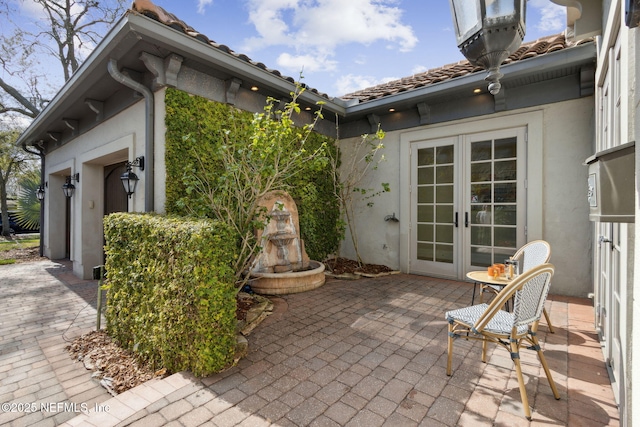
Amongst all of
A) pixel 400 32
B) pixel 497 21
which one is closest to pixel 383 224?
pixel 400 32

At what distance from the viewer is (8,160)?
1166 centimetres

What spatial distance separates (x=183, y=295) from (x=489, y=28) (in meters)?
2.59

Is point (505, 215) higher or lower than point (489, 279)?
higher

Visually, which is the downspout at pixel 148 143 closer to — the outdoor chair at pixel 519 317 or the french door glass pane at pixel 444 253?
the outdoor chair at pixel 519 317

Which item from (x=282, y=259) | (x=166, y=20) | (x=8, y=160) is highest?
(x=166, y=20)

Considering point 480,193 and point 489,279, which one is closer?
point 489,279

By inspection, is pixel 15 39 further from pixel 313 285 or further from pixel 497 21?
pixel 497 21

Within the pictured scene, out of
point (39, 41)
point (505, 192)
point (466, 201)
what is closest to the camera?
point (505, 192)

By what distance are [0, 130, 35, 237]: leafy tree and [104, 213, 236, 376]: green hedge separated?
12965 millimetres

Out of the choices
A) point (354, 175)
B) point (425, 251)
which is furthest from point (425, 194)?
point (354, 175)

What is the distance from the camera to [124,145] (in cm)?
456

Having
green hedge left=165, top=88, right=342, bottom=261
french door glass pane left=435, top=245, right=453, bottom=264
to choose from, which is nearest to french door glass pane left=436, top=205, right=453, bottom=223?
french door glass pane left=435, top=245, right=453, bottom=264

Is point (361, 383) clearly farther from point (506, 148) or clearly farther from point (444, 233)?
point (506, 148)

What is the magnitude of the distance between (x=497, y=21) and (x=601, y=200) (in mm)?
940
